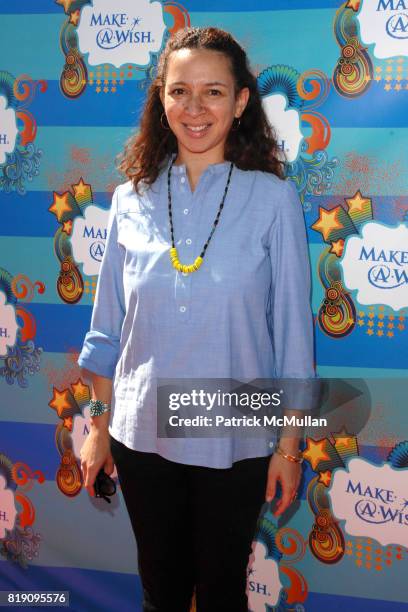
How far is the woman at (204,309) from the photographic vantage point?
4.03 feet

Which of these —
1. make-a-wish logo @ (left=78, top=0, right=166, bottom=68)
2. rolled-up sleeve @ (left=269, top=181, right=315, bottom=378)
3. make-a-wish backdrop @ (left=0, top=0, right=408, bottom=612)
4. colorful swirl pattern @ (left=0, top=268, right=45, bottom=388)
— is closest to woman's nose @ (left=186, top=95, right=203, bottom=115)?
rolled-up sleeve @ (left=269, top=181, right=315, bottom=378)

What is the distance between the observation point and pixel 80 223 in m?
1.94

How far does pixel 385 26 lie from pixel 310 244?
1.95 feet

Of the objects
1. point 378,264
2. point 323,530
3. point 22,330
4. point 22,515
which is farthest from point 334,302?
point 22,515

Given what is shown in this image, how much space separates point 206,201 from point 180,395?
39 centimetres

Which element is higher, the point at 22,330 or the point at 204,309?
the point at 22,330

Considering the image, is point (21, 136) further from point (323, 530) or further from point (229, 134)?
point (323, 530)

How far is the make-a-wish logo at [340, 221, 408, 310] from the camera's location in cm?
171

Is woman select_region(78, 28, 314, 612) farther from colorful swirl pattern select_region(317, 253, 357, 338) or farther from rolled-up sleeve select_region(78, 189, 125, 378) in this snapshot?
colorful swirl pattern select_region(317, 253, 357, 338)

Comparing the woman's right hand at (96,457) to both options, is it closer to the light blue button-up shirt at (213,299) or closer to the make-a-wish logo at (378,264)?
the light blue button-up shirt at (213,299)

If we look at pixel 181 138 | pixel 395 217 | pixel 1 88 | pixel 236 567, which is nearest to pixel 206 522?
pixel 236 567

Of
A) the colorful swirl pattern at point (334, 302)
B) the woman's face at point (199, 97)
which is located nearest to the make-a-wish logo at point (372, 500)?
the colorful swirl pattern at point (334, 302)

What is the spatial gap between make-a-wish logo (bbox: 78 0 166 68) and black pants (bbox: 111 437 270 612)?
1.12 metres

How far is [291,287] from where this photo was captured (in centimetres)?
123
